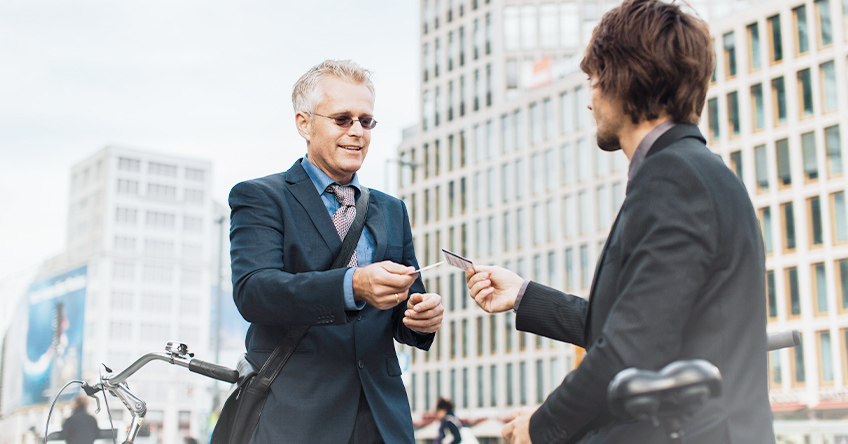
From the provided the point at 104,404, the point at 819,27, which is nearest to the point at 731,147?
the point at 819,27

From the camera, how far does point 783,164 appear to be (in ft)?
155

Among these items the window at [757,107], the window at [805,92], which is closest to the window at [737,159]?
the window at [757,107]

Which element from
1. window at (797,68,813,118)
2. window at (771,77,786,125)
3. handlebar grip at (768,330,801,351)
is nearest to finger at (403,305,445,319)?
handlebar grip at (768,330,801,351)

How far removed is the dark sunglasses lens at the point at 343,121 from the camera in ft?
11.1

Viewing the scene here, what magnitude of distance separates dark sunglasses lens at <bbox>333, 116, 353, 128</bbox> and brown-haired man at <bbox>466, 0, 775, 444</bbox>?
117 cm

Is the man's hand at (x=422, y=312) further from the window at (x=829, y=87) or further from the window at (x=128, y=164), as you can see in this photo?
the window at (x=128, y=164)

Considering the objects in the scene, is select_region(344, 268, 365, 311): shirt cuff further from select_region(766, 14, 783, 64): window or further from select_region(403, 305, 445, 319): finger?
select_region(766, 14, 783, 64): window

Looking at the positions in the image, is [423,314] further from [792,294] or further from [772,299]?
[772,299]

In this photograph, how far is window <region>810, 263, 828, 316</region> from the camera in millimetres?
45156

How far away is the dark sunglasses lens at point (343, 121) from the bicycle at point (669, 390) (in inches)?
74.7

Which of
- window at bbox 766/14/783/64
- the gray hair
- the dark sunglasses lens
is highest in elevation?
window at bbox 766/14/783/64

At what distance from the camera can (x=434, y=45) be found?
76938mm

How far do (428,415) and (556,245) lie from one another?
17.6m

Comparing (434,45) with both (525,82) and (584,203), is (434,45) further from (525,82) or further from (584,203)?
(584,203)
